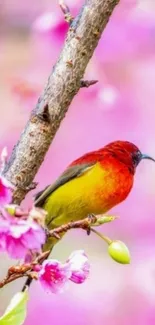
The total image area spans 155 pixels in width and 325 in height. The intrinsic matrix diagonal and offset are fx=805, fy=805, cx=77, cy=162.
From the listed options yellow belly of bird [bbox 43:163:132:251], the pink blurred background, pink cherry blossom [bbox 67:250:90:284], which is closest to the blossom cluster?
pink cherry blossom [bbox 67:250:90:284]

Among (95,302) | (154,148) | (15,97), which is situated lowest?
(95,302)

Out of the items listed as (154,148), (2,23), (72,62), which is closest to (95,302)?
(154,148)

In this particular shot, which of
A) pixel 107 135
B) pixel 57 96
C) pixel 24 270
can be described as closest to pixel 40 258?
pixel 24 270

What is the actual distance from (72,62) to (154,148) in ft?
1.90

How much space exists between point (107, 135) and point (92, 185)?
46cm

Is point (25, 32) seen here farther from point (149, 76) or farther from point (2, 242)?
point (2, 242)

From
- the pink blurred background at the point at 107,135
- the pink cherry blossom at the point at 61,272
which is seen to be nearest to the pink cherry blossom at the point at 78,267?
the pink cherry blossom at the point at 61,272

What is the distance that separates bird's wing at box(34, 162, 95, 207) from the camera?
0.55 meters

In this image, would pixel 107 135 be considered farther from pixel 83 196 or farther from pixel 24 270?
pixel 24 270

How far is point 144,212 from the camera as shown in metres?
1.01

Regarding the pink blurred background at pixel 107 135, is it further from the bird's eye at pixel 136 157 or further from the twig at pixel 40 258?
the twig at pixel 40 258

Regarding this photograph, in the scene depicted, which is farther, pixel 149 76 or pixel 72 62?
pixel 149 76

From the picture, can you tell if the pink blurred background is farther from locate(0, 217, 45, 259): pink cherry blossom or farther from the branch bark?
locate(0, 217, 45, 259): pink cherry blossom

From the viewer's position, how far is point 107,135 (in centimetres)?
104
